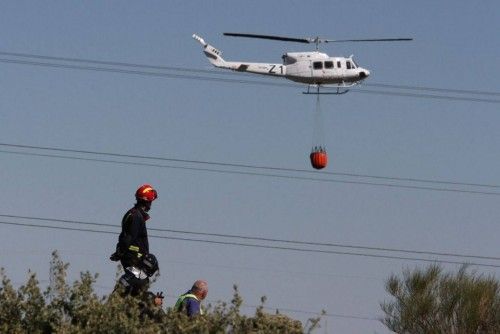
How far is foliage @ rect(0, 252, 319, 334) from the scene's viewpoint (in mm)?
13305

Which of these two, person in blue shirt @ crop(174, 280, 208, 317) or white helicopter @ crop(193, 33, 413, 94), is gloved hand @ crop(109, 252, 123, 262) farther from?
white helicopter @ crop(193, 33, 413, 94)

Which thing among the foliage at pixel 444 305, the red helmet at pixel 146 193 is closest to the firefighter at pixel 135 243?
the red helmet at pixel 146 193

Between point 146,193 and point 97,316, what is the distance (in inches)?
128

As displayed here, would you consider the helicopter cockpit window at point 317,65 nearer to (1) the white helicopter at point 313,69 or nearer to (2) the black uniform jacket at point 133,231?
(1) the white helicopter at point 313,69

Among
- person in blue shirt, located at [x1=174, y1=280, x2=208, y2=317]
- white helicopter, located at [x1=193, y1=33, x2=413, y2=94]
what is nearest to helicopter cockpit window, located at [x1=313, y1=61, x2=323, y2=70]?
white helicopter, located at [x1=193, y1=33, x2=413, y2=94]

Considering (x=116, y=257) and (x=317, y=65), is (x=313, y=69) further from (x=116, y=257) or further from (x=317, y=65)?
(x=116, y=257)

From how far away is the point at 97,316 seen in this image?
44.8ft

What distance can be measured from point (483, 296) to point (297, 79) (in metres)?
12.1

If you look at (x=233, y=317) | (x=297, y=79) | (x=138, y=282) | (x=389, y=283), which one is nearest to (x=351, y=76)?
(x=297, y=79)

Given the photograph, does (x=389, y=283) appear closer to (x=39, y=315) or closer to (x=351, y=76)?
(x=351, y=76)

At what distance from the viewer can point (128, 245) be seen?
55.4 feet

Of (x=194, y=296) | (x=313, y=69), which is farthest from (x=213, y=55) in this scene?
(x=194, y=296)

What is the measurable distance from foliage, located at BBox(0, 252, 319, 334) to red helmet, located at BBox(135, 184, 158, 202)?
2078 mm

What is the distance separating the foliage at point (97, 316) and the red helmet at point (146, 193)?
208 cm
